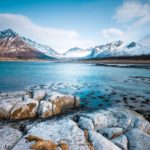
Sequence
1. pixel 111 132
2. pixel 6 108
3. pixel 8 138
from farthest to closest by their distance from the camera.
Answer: pixel 6 108, pixel 111 132, pixel 8 138

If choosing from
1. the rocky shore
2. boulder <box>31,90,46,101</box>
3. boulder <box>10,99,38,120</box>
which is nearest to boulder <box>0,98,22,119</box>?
the rocky shore

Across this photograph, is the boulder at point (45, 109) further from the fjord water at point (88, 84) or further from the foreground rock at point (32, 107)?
the fjord water at point (88, 84)

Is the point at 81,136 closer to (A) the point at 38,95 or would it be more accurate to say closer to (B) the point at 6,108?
(B) the point at 6,108

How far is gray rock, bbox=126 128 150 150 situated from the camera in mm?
9180

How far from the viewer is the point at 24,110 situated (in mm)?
14227

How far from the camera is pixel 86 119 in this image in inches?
464

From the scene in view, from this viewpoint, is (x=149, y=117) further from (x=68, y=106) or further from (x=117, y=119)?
(x=68, y=106)

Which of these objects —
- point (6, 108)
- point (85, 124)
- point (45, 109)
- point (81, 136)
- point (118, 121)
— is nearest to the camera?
point (81, 136)

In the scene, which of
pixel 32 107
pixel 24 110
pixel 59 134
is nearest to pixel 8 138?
pixel 59 134

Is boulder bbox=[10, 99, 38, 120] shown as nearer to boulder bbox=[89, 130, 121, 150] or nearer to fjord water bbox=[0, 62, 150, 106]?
boulder bbox=[89, 130, 121, 150]

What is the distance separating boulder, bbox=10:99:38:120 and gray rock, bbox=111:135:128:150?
7.36 m

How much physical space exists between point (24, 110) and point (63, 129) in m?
5.39

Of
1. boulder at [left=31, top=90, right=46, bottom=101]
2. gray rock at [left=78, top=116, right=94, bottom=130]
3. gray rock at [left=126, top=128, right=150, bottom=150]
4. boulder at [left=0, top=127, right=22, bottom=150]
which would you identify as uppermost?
boulder at [left=31, top=90, right=46, bottom=101]

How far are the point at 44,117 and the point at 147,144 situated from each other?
792cm
